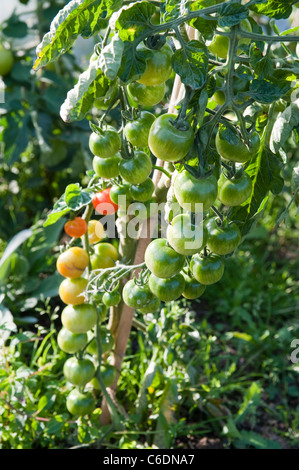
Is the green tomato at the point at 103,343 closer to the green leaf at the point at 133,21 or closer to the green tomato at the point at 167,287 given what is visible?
the green tomato at the point at 167,287

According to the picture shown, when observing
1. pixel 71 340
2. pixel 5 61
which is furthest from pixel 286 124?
pixel 5 61

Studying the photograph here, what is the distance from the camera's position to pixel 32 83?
68.4 inches

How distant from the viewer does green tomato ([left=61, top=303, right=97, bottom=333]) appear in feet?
2.91

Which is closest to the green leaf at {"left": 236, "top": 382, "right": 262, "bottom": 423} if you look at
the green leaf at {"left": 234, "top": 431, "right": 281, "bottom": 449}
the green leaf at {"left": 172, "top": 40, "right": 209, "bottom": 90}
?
the green leaf at {"left": 234, "top": 431, "right": 281, "bottom": 449}

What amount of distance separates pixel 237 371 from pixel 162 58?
1.22 m

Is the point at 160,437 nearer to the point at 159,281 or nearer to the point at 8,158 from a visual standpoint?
the point at 159,281

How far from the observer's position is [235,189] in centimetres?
61

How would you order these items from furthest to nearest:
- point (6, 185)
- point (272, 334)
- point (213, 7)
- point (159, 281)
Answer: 1. point (6, 185)
2. point (272, 334)
3. point (159, 281)
4. point (213, 7)

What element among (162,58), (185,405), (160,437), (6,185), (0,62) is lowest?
(185,405)

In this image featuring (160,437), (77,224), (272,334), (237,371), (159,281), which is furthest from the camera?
(272,334)

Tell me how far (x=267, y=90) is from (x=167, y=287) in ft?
0.98

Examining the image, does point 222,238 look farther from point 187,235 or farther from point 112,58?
point 112,58

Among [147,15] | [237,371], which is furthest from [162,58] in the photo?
[237,371]

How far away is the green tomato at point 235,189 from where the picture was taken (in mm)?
608
